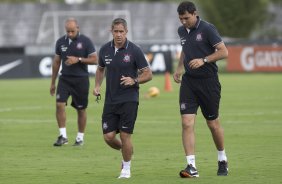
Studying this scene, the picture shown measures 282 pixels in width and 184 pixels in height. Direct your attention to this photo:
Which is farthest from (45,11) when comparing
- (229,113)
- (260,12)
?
(229,113)

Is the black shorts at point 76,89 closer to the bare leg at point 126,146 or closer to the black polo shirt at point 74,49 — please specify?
the black polo shirt at point 74,49

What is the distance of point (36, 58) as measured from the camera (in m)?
42.2

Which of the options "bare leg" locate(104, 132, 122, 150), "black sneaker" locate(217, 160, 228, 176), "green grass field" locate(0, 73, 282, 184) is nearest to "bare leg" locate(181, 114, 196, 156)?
"green grass field" locate(0, 73, 282, 184)

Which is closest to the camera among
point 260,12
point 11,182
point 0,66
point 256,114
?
point 11,182

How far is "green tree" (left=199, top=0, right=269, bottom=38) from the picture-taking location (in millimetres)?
69938

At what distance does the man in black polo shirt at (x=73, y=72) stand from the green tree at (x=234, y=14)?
172ft

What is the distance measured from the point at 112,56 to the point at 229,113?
11.8 meters

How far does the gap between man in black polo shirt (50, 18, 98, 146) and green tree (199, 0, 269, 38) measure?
52.5 meters

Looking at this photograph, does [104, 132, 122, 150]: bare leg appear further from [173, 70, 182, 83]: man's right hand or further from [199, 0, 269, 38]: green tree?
[199, 0, 269, 38]: green tree

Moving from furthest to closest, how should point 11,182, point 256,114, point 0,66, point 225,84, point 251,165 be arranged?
point 0,66 < point 225,84 < point 256,114 < point 251,165 < point 11,182

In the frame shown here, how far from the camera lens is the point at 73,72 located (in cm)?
1795

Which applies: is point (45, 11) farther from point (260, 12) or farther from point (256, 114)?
point (256, 114)

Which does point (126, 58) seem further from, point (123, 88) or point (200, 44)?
point (200, 44)

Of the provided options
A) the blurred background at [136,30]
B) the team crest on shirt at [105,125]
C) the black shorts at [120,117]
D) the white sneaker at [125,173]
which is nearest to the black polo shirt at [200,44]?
the black shorts at [120,117]
